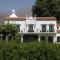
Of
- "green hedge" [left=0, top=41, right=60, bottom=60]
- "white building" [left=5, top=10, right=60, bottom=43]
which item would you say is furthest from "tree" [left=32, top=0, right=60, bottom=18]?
"green hedge" [left=0, top=41, right=60, bottom=60]

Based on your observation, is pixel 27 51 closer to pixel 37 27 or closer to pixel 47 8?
pixel 37 27

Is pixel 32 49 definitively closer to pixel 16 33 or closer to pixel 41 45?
pixel 41 45

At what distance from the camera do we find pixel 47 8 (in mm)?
79438

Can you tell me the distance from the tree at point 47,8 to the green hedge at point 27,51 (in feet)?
205

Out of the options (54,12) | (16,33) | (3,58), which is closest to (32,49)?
(3,58)

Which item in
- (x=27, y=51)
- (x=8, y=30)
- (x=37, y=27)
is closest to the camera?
(x=27, y=51)

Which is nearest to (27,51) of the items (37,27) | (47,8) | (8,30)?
(8,30)

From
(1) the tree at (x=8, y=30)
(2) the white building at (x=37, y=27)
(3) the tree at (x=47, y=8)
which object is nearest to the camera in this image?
(1) the tree at (x=8, y=30)

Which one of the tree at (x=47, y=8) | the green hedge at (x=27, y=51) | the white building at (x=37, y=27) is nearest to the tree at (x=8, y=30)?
the white building at (x=37, y=27)

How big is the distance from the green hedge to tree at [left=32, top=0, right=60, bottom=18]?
62.5 metres

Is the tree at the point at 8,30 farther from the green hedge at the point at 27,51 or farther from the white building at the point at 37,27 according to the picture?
the green hedge at the point at 27,51

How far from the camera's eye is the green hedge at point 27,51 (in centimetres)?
1581

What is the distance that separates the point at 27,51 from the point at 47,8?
64.0 metres

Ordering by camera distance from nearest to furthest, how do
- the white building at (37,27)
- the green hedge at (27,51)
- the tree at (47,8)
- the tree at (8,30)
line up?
the green hedge at (27,51) < the tree at (8,30) < the white building at (37,27) < the tree at (47,8)
